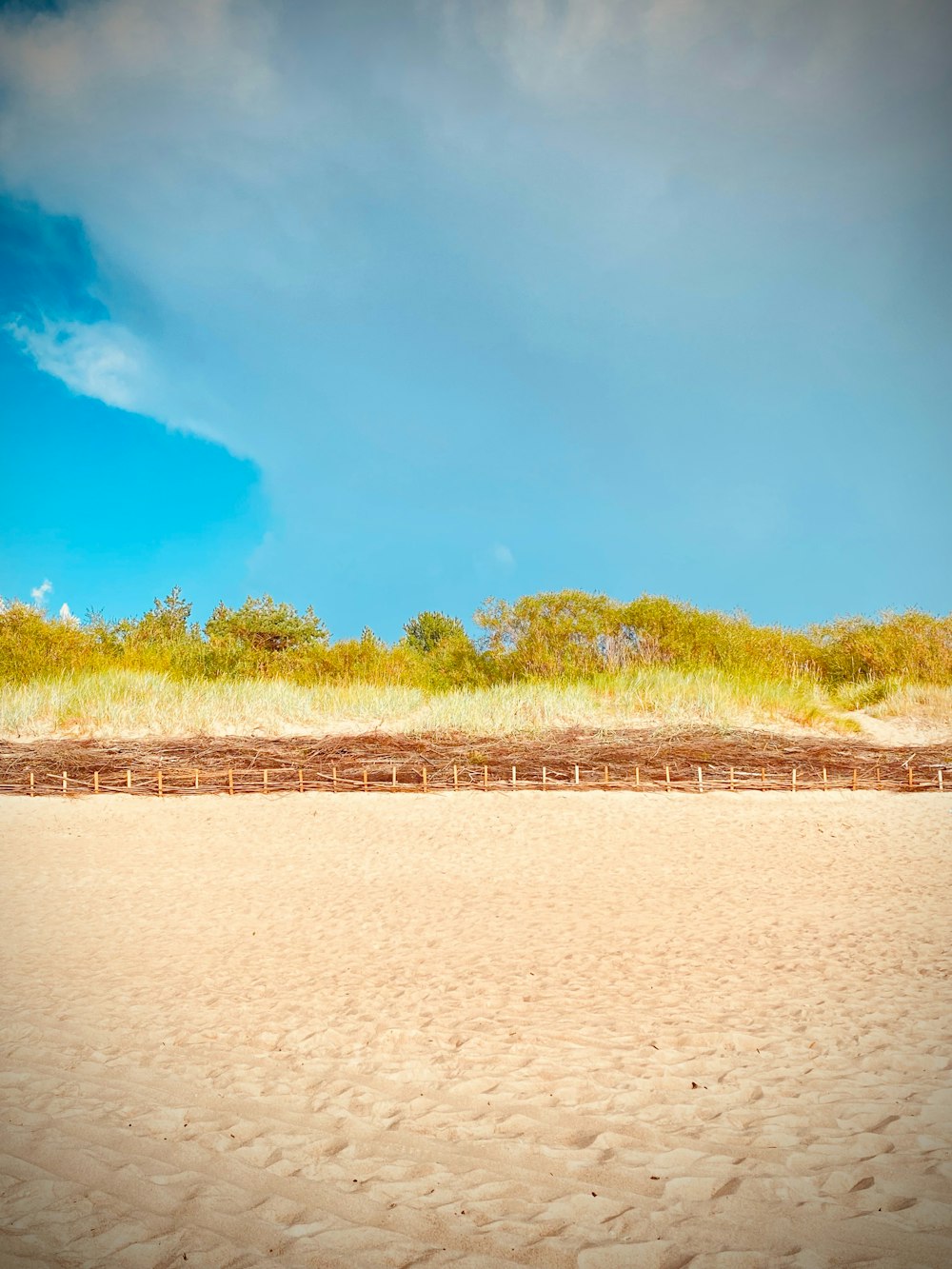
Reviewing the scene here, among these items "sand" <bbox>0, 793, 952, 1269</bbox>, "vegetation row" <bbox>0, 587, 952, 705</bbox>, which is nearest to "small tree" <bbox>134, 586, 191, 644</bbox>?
"vegetation row" <bbox>0, 587, 952, 705</bbox>

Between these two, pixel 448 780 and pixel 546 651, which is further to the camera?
pixel 546 651

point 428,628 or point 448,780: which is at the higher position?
point 428,628

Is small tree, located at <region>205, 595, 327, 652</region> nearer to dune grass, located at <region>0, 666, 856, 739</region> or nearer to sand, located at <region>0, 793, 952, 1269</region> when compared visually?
dune grass, located at <region>0, 666, 856, 739</region>

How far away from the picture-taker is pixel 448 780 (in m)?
11.3

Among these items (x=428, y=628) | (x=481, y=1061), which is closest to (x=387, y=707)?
(x=481, y=1061)

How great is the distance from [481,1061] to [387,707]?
35.9 ft

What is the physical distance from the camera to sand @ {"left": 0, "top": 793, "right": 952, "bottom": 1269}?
228 cm

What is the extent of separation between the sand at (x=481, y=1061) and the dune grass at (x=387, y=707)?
18.7ft

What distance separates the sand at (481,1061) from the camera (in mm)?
2277

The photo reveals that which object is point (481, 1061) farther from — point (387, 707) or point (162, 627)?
point (162, 627)

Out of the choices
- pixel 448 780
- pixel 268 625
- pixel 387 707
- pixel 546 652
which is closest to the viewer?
pixel 448 780

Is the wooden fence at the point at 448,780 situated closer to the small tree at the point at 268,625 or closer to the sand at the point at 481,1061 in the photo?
the sand at the point at 481,1061

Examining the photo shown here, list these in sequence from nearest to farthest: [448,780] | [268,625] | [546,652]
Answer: [448,780], [546,652], [268,625]

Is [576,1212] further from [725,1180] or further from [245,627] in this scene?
[245,627]
